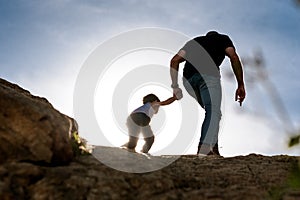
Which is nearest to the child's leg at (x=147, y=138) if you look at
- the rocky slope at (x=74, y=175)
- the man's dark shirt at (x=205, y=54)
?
the man's dark shirt at (x=205, y=54)

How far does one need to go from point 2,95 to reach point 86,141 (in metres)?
1.17

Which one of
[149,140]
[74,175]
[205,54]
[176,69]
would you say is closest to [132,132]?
[149,140]

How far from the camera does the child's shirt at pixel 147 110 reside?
7.36 metres

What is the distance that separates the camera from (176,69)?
274 inches

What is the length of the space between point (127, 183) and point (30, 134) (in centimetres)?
91

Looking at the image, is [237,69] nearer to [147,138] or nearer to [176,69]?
[176,69]

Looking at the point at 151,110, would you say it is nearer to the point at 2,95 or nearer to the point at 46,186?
the point at 2,95

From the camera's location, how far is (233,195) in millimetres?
3377

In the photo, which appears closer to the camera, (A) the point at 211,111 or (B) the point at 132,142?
(A) the point at 211,111

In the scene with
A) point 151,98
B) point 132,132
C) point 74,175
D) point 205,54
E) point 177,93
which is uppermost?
point 205,54

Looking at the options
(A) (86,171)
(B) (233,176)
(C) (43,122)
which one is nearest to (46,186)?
(A) (86,171)

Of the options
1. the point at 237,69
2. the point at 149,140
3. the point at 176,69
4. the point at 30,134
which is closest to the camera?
the point at 30,134

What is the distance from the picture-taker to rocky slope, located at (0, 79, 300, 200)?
3311 millimetres

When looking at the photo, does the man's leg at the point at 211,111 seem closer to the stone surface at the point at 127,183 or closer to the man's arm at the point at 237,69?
the man's arm at the point at 237,69
